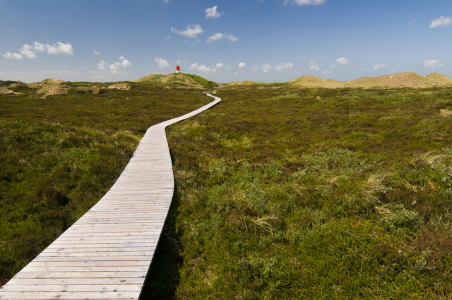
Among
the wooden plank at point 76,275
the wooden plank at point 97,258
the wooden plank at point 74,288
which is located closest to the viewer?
the wooden plank at point 74,288

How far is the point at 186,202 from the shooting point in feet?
28.3

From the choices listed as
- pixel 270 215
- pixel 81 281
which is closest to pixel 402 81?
pixel 270 215

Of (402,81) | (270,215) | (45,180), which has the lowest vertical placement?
(270,215)

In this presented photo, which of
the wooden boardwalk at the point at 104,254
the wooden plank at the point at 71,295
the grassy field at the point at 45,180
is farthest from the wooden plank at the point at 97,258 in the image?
the grassy field at the point at 45,180

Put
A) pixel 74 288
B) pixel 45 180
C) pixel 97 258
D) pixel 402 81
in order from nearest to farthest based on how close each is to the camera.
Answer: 1. pixel 74 288
2. pixel 97 258
3. pixel 45 180
4. pixel 402 81

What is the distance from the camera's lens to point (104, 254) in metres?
4.98

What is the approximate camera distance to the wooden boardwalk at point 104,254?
403cm

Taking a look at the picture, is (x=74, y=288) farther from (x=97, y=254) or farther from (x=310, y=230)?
(x=310, y=230)

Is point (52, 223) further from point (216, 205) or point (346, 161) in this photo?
point (346, 161)

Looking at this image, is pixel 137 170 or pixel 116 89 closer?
pixel 137 170

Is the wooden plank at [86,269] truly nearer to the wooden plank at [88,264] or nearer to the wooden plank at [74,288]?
the wooden plank at [88,264]

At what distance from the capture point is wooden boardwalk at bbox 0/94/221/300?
4031 mm

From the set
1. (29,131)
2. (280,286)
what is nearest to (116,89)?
(29,131)

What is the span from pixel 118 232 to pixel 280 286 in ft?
15.1
